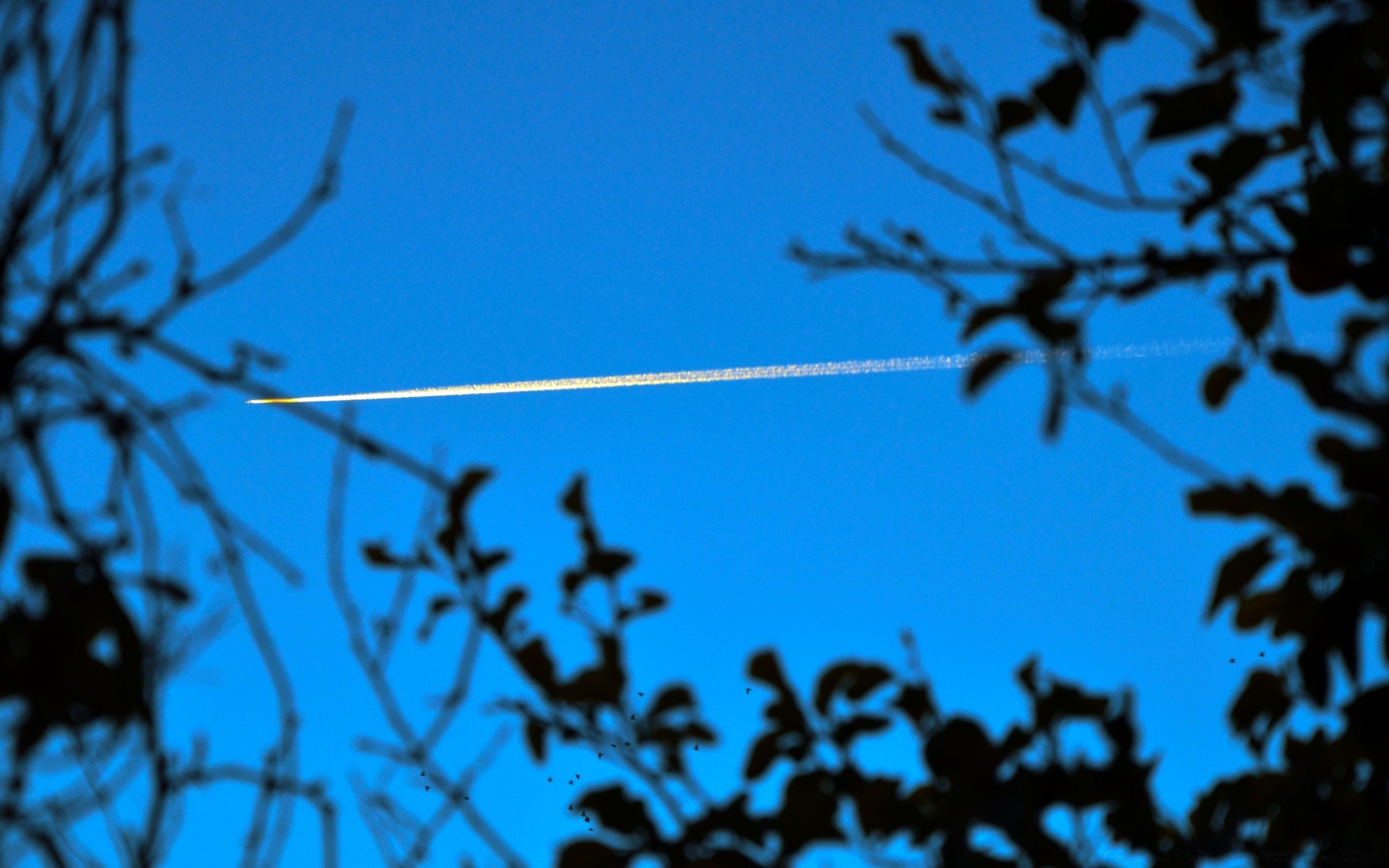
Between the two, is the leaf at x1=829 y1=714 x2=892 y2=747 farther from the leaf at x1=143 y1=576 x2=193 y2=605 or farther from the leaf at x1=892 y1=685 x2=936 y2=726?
the leaf at x1=143 y1=576 x2=193 y2=605

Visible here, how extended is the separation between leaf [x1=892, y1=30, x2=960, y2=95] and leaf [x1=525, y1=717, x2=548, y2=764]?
3.34ft

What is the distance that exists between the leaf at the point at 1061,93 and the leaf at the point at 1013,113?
76mm

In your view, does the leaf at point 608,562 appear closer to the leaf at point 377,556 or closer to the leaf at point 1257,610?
the leaf at point 377,556

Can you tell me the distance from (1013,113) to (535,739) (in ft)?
3.43

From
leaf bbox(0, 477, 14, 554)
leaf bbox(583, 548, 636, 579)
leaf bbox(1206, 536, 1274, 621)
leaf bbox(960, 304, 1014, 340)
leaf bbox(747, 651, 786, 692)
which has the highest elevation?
leaf bbox(960, 304, 1014, 340)

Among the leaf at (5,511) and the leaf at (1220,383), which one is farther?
the leaf at (1220,383)

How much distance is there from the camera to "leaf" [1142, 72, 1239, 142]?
4.79 ft

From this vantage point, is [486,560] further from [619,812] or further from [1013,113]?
[1013,113]

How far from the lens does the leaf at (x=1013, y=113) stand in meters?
1.54

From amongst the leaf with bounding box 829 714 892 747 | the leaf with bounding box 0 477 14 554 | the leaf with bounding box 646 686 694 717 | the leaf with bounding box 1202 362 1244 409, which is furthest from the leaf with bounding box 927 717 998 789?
the leaf with bounding box 0 477 14 554

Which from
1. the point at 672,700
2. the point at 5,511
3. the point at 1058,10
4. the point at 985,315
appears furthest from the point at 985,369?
the point at 5,511

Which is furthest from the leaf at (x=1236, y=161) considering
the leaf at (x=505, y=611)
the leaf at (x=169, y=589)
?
the leaf at (x=169, y=589)

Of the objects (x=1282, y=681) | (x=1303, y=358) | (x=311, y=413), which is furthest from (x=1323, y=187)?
(x=311, y=413)

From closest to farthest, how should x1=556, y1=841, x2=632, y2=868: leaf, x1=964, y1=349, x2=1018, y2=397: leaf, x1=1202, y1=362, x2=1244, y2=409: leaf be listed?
x1=964, y1=349, x2=1018, y2=397: leaf, x1=556, y1=841, x2=632, y2=868: leaf, x1=1202, y1=362, x2=1244, y2=409: leaf
